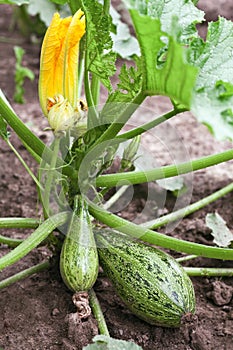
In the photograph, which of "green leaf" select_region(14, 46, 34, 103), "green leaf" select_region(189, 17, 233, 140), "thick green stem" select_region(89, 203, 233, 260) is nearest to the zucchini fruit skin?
"thick green stem" select_region(89, 203, 233, 260)

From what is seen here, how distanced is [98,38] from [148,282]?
2.31 ft

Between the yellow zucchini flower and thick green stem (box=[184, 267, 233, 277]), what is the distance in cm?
66

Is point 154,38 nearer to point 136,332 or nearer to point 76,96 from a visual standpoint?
point 76,96

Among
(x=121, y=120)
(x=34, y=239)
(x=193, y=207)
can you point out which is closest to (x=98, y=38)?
(x=121, y=120)

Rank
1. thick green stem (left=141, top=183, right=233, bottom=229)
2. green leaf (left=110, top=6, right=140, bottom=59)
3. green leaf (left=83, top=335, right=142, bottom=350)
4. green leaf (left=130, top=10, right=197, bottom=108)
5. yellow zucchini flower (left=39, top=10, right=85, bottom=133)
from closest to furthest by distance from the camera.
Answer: green leaf (left=130, top=10, right=197, bottom=108) < green leaf (left=83, top=335, right=142, bottom=350) < yellow zucchini flower (left=39, top=10, right=85, bottom=133) < thick green stem (left=141, top=183, right=233, bottom=229) < green leaf (left=110, top=6, right=140, bottom=59)

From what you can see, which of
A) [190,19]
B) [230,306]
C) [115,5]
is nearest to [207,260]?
[230,306]

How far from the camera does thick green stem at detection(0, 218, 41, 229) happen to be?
6.22ft

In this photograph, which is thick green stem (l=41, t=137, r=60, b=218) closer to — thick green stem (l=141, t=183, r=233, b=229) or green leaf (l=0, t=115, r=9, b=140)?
green leaf (l=0, t=115, r=9, b=140)

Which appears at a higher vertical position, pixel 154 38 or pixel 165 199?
pixel 154 38

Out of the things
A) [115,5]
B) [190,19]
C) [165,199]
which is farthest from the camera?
[115,5]

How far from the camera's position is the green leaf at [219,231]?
2.16m

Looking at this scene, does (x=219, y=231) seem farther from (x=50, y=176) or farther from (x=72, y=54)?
(x=72, y=54)

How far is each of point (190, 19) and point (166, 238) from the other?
2.04 ft

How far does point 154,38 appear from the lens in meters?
1.48
